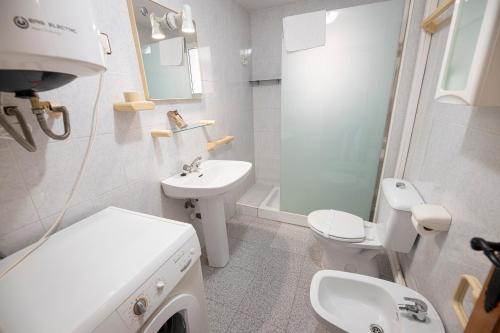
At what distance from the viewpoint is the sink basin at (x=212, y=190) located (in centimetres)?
131

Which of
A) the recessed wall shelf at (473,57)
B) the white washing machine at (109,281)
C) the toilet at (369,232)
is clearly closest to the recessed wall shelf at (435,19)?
the recessed wall shelf at (473,57)

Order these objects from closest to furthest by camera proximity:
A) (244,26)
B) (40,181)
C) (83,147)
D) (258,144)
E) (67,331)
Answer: (67,331)
(40,181)
(83,147)
(244,26)
(258,144)

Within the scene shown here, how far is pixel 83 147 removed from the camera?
A: 0.95 meters

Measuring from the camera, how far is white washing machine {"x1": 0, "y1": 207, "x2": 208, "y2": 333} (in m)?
0.52

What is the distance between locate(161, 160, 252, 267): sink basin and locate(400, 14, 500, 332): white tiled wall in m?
1.05

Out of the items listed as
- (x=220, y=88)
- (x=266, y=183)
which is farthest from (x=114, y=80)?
(x=266, y=183)

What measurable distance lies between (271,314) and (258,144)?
1894 mm

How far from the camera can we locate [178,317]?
90 cm

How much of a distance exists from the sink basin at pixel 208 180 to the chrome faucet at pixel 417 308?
1007 mm

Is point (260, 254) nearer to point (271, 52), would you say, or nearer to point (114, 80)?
point (114, 80)

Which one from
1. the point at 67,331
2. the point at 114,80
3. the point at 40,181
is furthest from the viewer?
the point at 114,80

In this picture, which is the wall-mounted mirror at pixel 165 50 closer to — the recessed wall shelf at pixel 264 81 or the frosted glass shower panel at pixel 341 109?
the frosted glass shower panel at pixel 341 109

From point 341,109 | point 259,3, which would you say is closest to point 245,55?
point 259,3

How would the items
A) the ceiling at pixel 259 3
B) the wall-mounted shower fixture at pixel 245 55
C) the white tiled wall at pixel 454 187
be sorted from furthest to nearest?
1. the wall-mounted shower fixture at pixel 245 55
2. the ceiling at pixel 259 3
3. the white tiled wall at pixel 454 187
